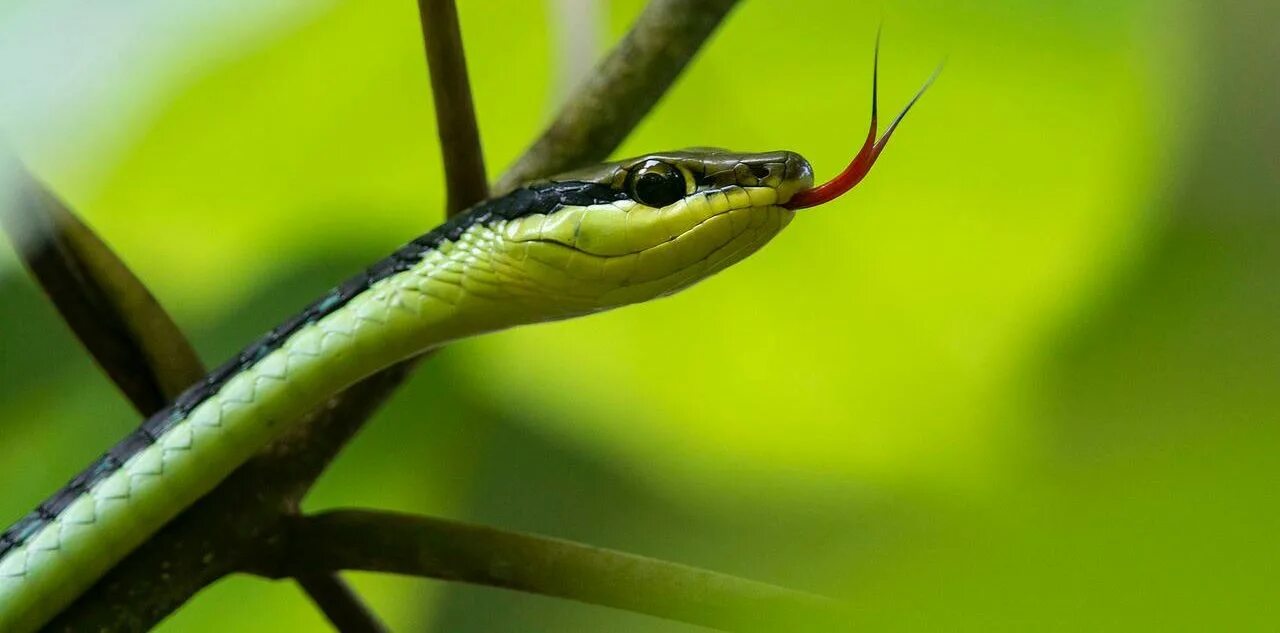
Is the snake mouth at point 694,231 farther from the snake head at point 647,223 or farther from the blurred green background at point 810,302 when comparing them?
the blurred green background at point 810,302

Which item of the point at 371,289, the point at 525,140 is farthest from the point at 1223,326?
the point at 525,140

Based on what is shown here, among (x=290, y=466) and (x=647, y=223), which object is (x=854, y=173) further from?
(x=290, y=466)

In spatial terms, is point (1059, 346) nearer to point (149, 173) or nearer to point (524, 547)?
point (524, 547)

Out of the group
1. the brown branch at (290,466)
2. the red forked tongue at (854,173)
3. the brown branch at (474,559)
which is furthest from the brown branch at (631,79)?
the brown branch at (474,559)

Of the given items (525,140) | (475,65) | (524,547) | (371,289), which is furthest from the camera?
(525,140)

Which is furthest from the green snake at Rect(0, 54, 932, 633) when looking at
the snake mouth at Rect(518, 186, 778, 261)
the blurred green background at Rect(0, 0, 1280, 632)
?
the blurred green background at Rect(0, 0, 1280, 632)

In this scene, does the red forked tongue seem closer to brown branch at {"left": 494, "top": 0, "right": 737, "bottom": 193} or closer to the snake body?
the snake body
